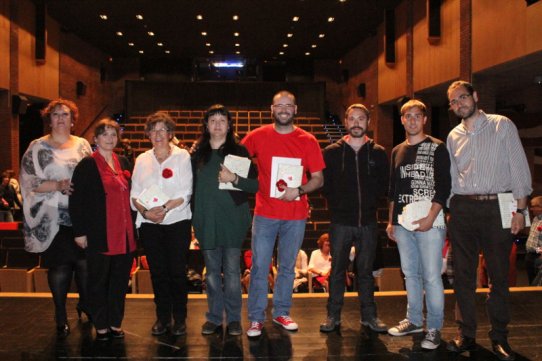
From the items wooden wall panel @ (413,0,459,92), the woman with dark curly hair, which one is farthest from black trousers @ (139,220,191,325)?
wooden wall panel @ (413,0,459,92)

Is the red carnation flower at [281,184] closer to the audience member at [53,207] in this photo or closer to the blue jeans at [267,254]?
the blue jeans at [267,254]

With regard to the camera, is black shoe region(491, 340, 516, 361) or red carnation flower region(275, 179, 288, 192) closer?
black shoe region(491, 340, 516, 361)

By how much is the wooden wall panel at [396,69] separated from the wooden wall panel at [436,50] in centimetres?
75

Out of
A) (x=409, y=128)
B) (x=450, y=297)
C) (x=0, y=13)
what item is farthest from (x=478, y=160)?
(x=0, y=13)

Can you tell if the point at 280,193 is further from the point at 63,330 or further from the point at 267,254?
the point at 63,330

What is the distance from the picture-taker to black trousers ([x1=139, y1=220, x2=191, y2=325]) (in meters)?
3.38

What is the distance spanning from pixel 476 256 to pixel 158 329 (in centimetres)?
205

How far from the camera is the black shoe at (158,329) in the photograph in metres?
3.45

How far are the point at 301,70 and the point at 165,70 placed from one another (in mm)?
5996

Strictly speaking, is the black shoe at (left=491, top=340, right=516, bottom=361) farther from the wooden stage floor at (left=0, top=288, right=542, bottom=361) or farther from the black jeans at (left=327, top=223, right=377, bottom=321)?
the black jeans at (left=327, top=223, right=377, bottom=321)

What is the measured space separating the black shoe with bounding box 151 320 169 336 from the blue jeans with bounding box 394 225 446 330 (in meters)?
1.61

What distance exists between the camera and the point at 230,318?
11.5 feet

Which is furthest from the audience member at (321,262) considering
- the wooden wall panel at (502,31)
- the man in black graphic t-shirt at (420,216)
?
the wooden wall panel at (502,31)

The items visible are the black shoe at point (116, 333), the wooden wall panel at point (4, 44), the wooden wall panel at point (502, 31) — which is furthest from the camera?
the wooden wall panel at point (4, 44)
